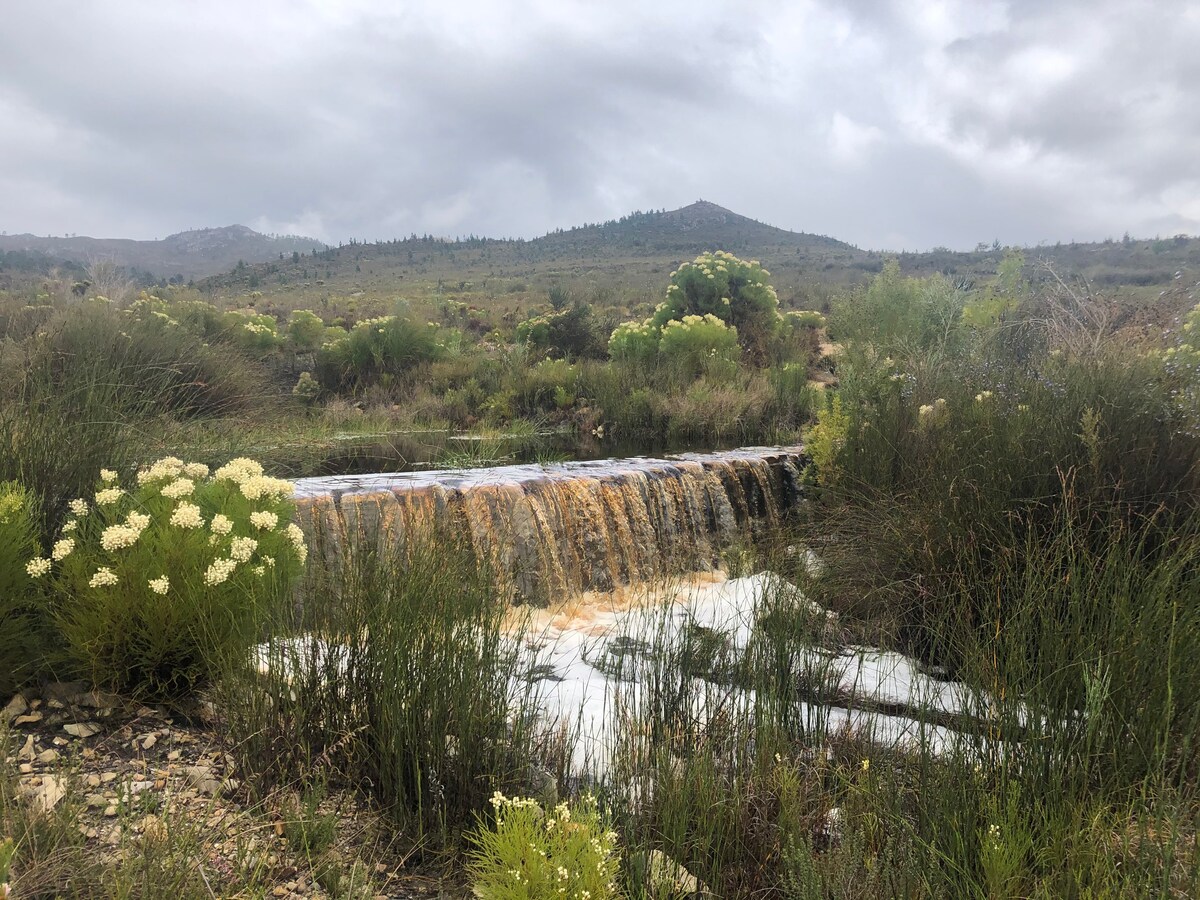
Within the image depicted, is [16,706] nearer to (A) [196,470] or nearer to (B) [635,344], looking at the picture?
(A) [196,470]

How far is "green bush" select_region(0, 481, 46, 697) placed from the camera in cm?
275

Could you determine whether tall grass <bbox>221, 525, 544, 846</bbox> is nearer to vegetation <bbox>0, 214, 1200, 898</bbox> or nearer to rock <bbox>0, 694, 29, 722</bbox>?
vegetation <bbox>0, 214, 1200, 898</bbox>

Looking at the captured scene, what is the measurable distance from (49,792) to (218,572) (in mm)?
832

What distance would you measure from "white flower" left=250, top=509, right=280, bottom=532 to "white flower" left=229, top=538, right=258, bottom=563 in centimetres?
12

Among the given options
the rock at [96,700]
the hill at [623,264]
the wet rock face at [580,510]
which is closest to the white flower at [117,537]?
the rock at [96,700]

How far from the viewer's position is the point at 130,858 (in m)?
1.72

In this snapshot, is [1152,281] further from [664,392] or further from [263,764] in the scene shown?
[263,764]

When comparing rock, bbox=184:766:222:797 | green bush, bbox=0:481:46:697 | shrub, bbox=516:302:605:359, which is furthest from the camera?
shrub, bbox=516:302:605:359

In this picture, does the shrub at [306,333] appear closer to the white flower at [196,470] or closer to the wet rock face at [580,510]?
the wet rock face at [580,510]

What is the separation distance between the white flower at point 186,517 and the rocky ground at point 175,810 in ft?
2.49

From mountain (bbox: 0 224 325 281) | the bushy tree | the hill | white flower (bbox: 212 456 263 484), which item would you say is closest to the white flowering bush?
white flower (bbox: 212 456 263 484)

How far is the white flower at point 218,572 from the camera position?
274 cm

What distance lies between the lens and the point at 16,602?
2754 millimetres

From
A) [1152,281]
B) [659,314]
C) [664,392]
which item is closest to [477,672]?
[664,392]
